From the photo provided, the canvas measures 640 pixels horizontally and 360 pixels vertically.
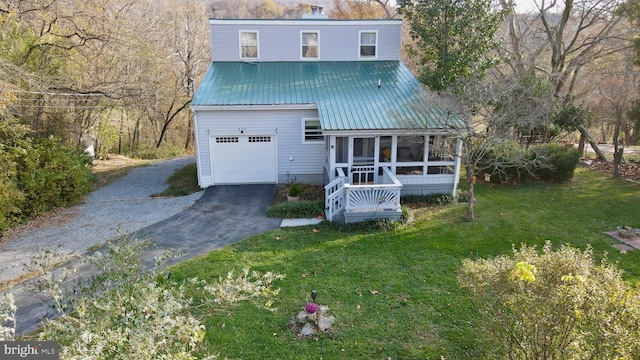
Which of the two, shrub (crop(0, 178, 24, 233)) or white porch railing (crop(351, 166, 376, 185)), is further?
white porch railing (crop(351, 166, 376, 185))

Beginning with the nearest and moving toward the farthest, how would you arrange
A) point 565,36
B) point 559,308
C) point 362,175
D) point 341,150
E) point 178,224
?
point 559,308 < point 178,224 < point 362,175 < point 341,150 < point 565,36

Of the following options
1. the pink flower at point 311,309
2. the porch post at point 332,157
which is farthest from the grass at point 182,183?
the pink flower at point 311,309

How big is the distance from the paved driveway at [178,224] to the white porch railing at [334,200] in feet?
A: 5.19

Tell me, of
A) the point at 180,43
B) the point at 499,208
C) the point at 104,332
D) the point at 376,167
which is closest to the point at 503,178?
the point at 499,208

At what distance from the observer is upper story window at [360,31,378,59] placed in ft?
54.6

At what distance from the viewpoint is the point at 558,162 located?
49.1 ft

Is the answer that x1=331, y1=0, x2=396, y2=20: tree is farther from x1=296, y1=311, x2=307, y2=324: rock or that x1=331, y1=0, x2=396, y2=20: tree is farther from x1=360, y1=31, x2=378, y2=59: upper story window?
x1=296, y1=311, x2=307, y2=324: rock

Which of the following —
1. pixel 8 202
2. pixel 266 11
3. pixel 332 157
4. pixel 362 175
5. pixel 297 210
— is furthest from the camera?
pixel 266 11

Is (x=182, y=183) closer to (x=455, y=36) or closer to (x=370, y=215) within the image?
(x=370, y=215)

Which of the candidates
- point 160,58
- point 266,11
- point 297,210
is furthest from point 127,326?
point 266,11

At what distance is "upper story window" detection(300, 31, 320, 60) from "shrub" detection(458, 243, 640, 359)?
13738mm

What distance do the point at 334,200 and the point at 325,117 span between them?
10.00 feet

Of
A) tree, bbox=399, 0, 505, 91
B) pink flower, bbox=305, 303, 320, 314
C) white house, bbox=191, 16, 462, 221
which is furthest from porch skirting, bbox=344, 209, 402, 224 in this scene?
tree, bbox=399, 0, 505, 91

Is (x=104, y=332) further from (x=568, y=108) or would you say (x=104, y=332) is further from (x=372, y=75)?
(x=568, y=108)
